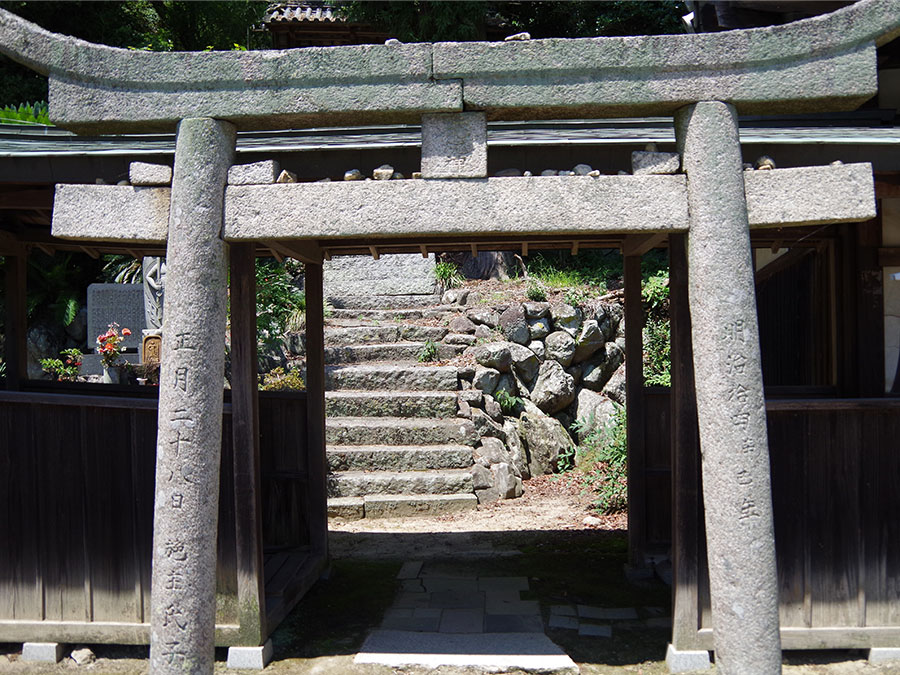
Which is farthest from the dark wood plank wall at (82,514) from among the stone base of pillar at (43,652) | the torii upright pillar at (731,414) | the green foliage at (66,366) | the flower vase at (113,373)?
the green foliage at (66,366)

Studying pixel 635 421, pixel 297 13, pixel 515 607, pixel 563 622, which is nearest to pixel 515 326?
pixel 635 421

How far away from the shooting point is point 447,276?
14.0 meters

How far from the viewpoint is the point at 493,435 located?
31.4 feet

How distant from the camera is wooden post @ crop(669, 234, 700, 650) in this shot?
14.1 feet

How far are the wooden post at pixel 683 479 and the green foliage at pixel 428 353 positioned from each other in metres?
6.46

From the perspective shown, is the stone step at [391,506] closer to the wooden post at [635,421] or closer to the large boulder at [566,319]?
the wooden post at [635,421]

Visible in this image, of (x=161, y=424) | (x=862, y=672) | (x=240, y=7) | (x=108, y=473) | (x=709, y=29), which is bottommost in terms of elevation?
(x=862, y=672)

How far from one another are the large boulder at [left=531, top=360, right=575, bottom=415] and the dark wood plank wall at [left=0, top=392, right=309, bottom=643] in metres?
6.36

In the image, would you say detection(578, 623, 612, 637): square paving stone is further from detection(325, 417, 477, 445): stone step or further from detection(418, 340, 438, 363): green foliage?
detection(418, 340, 438, 363): green foliage

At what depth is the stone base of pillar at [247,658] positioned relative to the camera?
450 centimetres

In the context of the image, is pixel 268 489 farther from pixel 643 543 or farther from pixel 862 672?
pixel 862 672

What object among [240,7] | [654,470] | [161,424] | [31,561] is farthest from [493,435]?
[240,7]

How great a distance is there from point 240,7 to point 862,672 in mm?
16565

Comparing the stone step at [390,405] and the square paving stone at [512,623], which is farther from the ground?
the stone step at [390,405]
